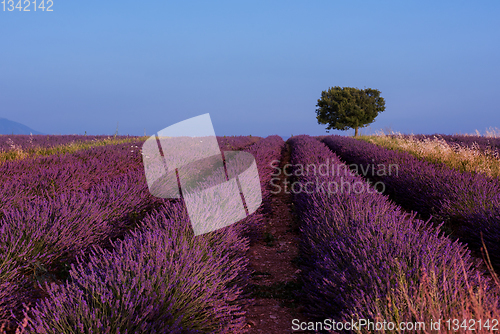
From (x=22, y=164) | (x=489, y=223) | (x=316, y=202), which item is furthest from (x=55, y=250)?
(x=489, y=223)

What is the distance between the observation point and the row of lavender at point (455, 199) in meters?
3.59

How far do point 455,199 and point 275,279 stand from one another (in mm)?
3106

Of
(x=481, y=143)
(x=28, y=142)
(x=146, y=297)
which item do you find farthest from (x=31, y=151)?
(x=481, y=143)

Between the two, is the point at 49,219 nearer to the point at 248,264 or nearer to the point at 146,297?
the point at 146,297

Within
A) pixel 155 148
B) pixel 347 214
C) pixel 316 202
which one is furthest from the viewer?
pixel 155 148

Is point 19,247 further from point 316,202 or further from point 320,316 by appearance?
point 316,202

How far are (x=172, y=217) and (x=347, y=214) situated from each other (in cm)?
187

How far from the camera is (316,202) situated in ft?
11.5

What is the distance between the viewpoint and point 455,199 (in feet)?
13.9

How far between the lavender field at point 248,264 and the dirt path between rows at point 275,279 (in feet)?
0.05

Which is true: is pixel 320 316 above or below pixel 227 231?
below

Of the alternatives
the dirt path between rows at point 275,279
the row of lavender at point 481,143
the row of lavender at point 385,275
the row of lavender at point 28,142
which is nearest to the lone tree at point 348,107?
the row of lavender at point 481,143

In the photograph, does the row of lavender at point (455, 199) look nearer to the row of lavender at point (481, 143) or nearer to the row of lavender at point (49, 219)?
the row of lavender at point (49, 219)

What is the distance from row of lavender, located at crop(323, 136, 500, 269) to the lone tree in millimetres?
24134
